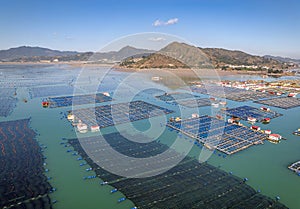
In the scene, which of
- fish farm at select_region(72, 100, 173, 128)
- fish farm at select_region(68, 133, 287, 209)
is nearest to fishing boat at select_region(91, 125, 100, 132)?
fish farm at select_region(72, 100, 173, 128)

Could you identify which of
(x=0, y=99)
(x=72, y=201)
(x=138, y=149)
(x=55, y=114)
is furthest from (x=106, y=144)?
(x=0, y=99)

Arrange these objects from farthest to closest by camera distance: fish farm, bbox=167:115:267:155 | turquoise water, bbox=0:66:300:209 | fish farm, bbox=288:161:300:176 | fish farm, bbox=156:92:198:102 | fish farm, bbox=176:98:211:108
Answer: fish farm, bbox=156:92:198:102
fish farm, bbox=176:98:211:108
fish farm, bbox=167:115:267:155
fish farm, bbox=288:161:300:176
turquoise water, bbox=0:66:300:209

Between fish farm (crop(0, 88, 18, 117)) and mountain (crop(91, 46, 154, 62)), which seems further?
fish farm (crop(0, 88, 18, 117))

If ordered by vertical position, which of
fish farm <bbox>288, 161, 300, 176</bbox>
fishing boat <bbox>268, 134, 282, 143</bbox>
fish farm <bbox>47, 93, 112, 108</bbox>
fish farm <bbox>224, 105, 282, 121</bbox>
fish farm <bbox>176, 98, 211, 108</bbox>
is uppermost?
fish farm <bbox>47, 93, 112, 108</bbox>

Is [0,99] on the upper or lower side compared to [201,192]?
upper

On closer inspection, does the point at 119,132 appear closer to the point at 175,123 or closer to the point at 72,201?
the point at 175,123

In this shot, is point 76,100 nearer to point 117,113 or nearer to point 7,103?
point 7,103

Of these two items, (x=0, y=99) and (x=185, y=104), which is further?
(x=0, y=99)

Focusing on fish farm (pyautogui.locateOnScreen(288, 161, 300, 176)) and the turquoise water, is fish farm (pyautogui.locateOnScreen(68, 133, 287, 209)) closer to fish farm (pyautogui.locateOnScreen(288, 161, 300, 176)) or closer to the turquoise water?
the turquoise water
